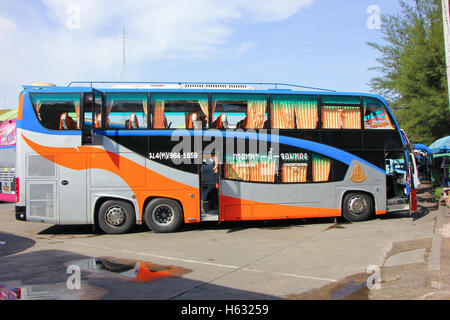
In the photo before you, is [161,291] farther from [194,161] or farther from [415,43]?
[415,43]

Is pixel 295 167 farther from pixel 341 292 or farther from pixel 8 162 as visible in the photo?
pixel 8 162

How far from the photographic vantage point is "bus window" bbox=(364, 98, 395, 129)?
11922 millimetres

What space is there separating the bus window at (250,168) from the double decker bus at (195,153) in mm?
30

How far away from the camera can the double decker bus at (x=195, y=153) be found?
10289mm

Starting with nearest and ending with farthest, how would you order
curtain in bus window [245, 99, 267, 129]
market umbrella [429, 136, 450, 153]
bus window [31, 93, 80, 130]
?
bus window [31, 93, 80, 130]
curtain in bus window [245, 99, 267, 129]
market umbrella [429, 136, 450, 153]

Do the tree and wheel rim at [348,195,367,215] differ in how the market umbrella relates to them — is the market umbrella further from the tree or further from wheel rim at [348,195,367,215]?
wheel rim at [348,195,367,215]

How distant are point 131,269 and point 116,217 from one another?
154 inches

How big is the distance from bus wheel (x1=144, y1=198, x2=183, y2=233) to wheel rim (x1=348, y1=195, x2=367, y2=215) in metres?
5.29

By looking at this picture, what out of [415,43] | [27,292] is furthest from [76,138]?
[415,43]

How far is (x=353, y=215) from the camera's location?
472 inches

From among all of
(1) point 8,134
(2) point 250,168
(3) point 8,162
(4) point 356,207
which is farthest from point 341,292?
(1) point 8,134

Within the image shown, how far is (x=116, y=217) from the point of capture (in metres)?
10.7

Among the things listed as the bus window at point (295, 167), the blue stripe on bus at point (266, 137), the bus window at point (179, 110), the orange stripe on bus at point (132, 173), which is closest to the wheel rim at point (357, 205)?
the blue stripe on bus at point (266, 137)

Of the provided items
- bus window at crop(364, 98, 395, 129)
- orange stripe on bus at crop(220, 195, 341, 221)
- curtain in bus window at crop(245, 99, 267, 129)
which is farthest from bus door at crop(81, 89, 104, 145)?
bus window at crop(364, 98, 395, 129)
